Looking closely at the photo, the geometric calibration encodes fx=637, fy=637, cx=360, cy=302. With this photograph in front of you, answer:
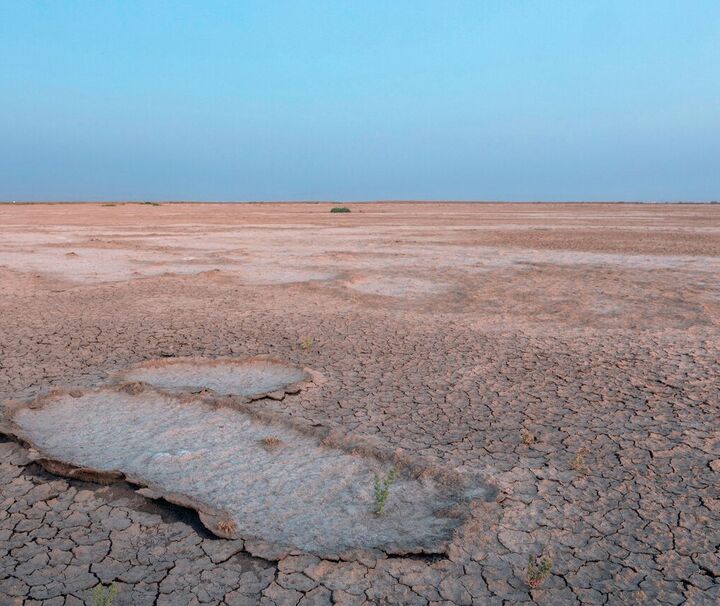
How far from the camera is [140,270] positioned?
8.61 metres

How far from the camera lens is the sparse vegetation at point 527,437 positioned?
2902mm

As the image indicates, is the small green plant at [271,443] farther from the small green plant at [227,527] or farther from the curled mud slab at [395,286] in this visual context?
the curled mud slab at [395,286]

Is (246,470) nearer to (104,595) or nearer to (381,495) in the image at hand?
(381,495)

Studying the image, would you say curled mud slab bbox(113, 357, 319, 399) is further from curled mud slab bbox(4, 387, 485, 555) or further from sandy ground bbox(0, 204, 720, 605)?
curled mud slab bbox(4, 387, 485, 555)

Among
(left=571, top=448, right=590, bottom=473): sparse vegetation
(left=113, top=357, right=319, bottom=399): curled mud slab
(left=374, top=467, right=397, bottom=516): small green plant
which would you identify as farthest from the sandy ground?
(left=374, top=467, right=397, bottom=516): small green plant

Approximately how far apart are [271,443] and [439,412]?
91cm

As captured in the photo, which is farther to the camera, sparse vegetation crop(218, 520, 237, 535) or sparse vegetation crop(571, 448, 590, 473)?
sparse vegetation crop(571, 448, 590, 473)

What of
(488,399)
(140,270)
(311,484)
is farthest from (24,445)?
(140,270)

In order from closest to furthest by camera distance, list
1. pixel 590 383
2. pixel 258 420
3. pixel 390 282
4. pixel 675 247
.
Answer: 1. pixel 258 420
2. pixel 590 383
3. pixel 390 282
4. pixel 675 247

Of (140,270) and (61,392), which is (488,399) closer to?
(61,392)

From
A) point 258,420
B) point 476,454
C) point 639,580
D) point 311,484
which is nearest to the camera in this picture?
point 639,580

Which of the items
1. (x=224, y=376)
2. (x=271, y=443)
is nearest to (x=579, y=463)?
(x=271, y=443)

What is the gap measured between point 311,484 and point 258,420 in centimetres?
74

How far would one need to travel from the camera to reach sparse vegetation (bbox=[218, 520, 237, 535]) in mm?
2143
